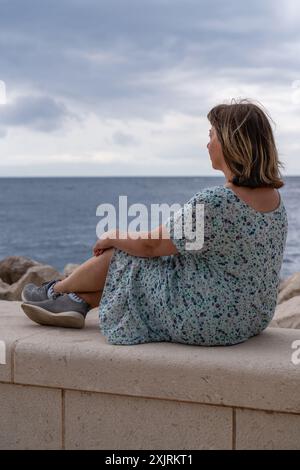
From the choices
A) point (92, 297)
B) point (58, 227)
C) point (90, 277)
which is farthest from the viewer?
point (58, 227)

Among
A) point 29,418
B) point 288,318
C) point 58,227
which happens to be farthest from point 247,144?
point 58,227

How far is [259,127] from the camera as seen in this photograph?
3.44 m

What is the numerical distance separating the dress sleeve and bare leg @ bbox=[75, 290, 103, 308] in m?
0.61

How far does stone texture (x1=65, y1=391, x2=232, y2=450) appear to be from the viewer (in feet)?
11.1

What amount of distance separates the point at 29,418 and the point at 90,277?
0.74 metres

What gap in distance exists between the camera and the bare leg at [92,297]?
3889 mm

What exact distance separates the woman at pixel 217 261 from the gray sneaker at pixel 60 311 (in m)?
0.21

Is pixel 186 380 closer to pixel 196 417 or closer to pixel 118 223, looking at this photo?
pixel 196 417

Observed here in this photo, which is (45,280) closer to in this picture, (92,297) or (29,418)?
(92,297)

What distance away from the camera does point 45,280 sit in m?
10.3

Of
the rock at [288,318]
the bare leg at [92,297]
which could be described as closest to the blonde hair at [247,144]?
the bare leg at [92,297]

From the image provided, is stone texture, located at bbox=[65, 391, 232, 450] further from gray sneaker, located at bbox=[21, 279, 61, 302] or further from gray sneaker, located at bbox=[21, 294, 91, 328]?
gray sneaker, located at bbox=[21, 279, 61, 302]

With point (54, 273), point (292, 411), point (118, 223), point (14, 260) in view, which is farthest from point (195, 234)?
point (14, 260)

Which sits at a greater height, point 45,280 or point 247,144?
point 247,144
